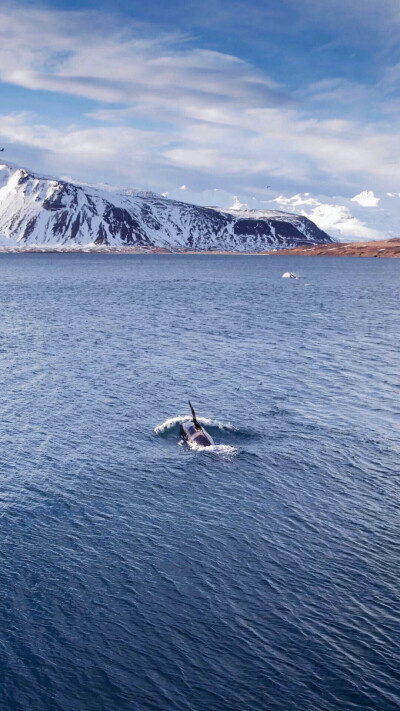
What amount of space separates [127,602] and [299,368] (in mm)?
59730

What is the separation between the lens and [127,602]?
35.1m

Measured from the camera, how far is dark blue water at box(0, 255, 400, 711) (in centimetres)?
2944

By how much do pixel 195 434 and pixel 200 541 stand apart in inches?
695

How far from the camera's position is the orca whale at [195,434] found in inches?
2277

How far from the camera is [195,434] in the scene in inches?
2303

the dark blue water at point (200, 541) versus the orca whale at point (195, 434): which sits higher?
the orca whale at point (195, 434)

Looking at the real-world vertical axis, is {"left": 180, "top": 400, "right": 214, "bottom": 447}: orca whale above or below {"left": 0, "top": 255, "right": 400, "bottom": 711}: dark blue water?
above

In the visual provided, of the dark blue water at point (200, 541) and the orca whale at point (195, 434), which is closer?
the dark blue water at point (200, 541)

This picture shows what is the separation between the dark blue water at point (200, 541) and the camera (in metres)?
29.4

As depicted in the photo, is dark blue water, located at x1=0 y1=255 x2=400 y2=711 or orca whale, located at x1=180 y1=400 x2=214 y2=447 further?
orca whale, located at x1=180 y1=400 x2=214 y2=447

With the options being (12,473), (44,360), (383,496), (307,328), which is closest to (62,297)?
(307,328)

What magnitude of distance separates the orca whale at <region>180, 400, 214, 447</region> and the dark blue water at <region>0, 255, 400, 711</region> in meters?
1.47

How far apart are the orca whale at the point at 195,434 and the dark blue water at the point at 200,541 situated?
1468mm

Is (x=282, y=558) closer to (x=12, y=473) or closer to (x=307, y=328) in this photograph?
(x=12, y=473)
